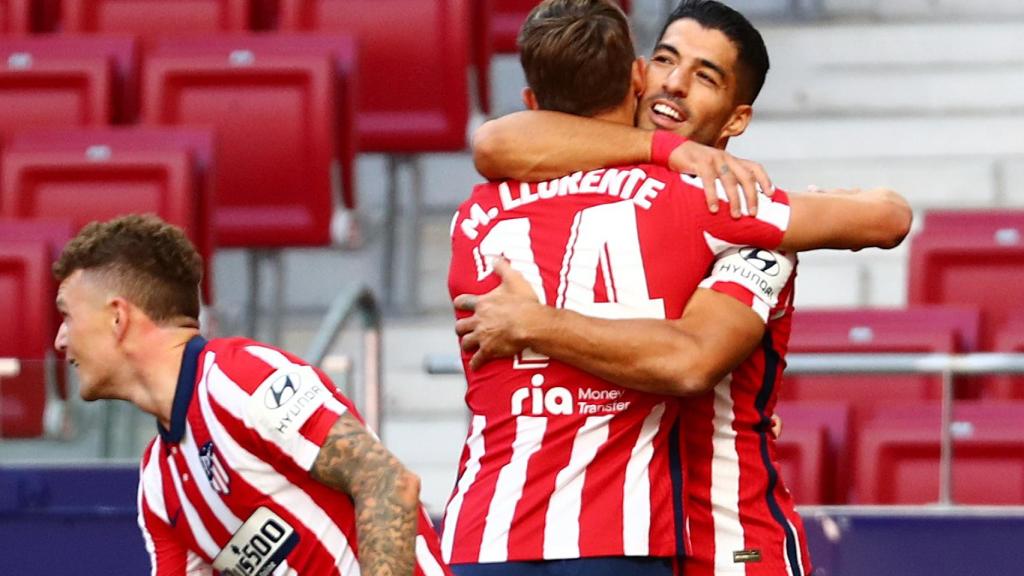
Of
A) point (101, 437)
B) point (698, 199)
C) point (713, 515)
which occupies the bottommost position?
point (101, 437)

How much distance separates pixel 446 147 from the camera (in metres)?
6.19

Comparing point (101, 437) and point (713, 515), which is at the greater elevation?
point (713, 515)

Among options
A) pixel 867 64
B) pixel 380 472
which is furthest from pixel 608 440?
pixel 867 64

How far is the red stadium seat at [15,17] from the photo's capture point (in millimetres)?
6648

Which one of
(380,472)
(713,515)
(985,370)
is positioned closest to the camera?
(380,472)

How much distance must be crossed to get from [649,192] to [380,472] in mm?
512

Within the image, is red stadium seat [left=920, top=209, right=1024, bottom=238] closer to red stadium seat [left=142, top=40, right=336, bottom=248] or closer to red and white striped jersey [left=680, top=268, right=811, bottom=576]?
red stadium seat [left=142, top=40, right=336, bottom=248]

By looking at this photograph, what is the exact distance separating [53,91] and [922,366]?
2.98 m

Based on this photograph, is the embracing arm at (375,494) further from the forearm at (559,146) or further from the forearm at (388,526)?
the forearm at (559,146)

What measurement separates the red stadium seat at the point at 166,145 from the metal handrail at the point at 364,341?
1.98 feet

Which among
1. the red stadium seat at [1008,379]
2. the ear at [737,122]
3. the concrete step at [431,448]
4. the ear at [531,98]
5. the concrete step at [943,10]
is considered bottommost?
the concrete step at [431,448]

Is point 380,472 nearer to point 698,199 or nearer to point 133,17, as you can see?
point 698,199

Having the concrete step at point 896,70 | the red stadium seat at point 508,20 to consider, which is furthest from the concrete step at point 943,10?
the red stadium seat at point 508,20

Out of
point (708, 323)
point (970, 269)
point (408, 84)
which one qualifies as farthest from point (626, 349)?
point (408, 84)
